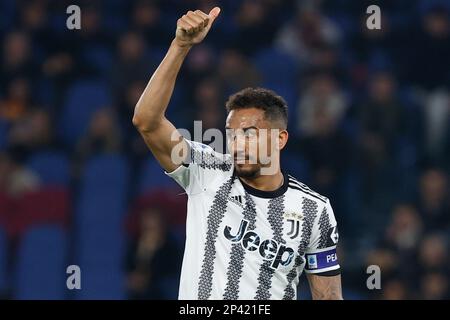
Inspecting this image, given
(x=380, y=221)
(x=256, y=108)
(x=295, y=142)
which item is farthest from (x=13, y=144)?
(x=256, y=108)

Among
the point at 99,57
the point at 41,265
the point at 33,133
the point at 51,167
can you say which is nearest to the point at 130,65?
the point at 99,57

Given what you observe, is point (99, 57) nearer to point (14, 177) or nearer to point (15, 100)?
point (15, 100)

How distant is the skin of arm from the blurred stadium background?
9.50ft

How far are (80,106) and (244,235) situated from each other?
15.5 feet

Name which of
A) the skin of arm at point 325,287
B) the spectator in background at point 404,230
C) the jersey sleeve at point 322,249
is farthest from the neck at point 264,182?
the spectator in background at point 404,230

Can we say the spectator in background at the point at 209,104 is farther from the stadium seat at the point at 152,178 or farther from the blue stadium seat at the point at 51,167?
the blue stadium seat at the point at 51,167

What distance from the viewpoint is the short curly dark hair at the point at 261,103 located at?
13.9 ft

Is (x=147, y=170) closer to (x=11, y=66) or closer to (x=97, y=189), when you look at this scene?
(x=97, y=189)

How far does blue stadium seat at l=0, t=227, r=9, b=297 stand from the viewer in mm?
7556

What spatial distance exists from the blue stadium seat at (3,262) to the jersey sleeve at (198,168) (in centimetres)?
366

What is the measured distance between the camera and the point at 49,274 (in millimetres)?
7504

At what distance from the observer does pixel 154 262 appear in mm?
7223

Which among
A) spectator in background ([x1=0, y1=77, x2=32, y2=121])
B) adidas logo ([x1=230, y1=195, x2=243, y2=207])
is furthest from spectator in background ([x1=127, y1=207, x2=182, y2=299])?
adidas logo ([x1=230, y1=195, x2=243, y2=207])
